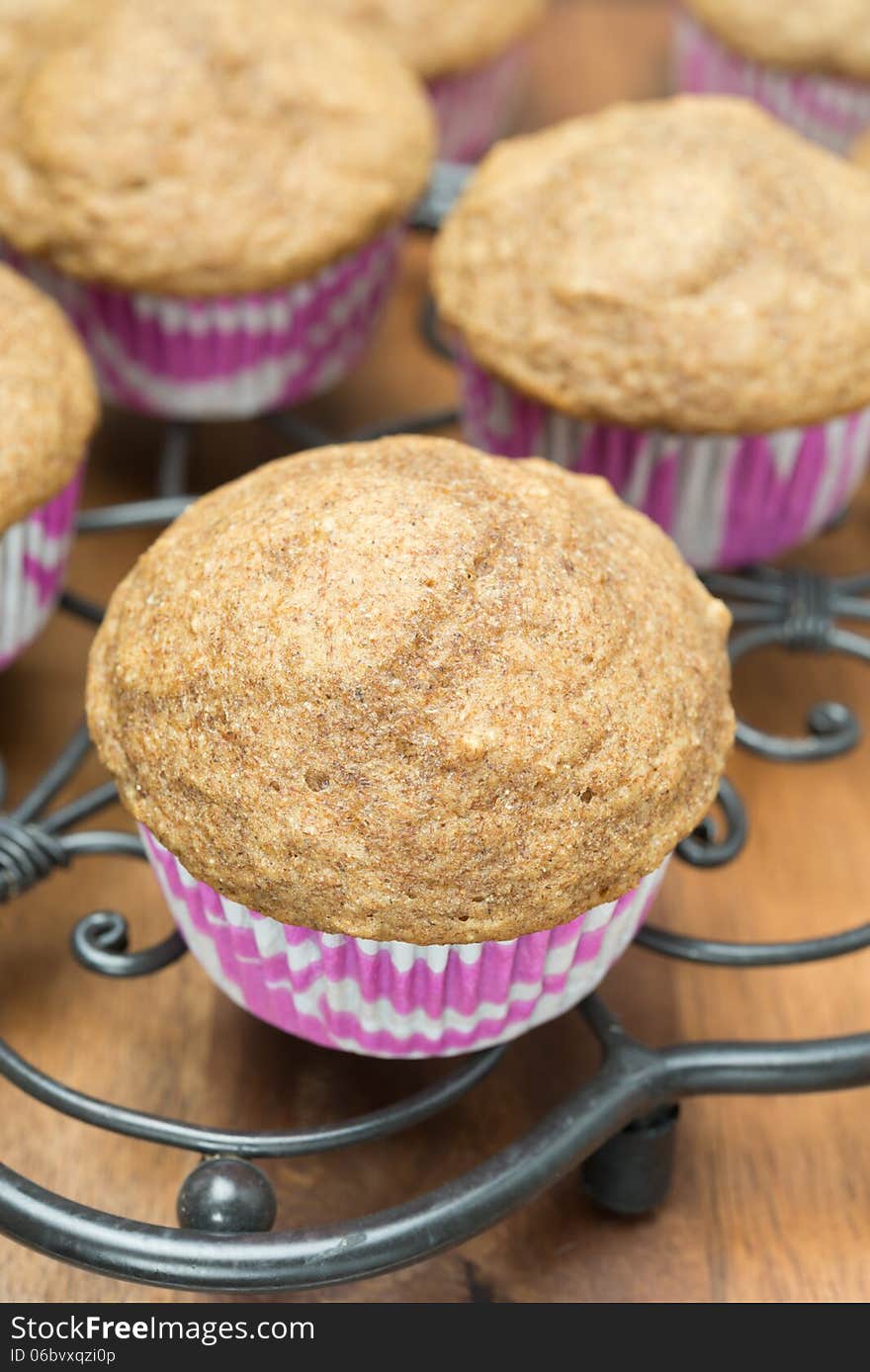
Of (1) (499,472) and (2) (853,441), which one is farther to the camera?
(2) (853,441)

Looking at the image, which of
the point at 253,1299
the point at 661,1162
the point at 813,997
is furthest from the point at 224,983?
the point at 813,997

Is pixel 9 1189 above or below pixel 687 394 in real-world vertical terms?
below

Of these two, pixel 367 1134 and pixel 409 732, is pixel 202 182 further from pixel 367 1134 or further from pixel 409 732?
pixel 367 1134

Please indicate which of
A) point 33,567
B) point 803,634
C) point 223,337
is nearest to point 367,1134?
point 33,567

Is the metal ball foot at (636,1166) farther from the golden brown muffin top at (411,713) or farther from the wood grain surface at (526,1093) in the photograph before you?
the golden brown muffin top at (411,713)

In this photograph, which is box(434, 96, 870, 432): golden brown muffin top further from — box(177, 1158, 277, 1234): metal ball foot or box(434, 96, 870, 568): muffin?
box(177, 1158, 277, 1234): metal ball foot

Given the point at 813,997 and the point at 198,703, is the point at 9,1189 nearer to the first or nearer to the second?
the point at 198,703

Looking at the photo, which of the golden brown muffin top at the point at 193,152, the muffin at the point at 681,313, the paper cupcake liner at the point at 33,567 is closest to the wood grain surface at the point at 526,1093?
the paper cupcake liner at the point at 33,567
